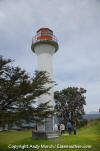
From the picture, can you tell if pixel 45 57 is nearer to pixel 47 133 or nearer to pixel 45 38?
pixel 45 38

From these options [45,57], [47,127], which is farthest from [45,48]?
[47,127]

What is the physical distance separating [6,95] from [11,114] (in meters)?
1.48

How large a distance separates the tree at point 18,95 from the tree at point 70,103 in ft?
58.2

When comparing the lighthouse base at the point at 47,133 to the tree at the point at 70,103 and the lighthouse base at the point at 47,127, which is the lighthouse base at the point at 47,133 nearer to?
the lighthouse base at the point at 47,127

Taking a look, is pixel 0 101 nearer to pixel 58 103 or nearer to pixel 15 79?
pixel 15 79

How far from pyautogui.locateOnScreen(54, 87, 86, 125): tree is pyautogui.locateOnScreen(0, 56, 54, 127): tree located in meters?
17.7

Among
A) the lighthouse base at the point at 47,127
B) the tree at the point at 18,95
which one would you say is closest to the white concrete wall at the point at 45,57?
the lighthouse base at the point at 47,127

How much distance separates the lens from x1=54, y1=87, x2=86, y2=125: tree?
3003 cm

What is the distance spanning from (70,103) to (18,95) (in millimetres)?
19774

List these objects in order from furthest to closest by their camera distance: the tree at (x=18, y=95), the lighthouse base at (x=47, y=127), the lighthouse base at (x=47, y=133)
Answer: the lighthouse base at (x=47, y=127)
the lighthouse base at (x=47, y=133)
the tree at (x=18, y=95)

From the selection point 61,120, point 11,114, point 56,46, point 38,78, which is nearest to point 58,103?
point 61,120

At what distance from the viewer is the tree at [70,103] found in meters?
30.0

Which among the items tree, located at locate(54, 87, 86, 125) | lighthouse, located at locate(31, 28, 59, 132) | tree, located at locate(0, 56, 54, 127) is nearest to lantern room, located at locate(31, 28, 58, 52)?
lighthouse, located at locate(31, 28, 59, 132)

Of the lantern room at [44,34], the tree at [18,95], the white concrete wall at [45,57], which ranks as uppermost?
the lantern room at [44,34]
